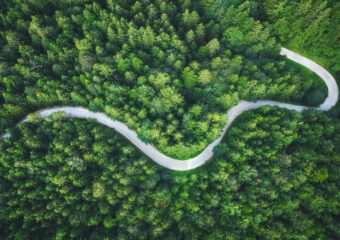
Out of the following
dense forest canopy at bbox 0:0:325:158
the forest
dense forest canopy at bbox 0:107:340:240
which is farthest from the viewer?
dense forest canopy at bbox 0:0:325:158

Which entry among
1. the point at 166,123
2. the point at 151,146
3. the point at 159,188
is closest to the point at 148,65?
the point at 166,123

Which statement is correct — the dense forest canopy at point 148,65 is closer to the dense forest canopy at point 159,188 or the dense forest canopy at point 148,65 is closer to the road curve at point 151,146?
the road curve at point 151,146

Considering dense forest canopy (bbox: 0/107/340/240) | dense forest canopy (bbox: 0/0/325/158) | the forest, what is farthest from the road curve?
dense forest canopy (bbox: 0/0/325/158)

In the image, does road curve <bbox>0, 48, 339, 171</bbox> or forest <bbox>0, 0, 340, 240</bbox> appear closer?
forest <bbox>0, 0, 340, 240</bbox>

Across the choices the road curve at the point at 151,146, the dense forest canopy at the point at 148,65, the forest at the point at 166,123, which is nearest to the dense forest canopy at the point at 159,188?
the forest at the point at 166,123

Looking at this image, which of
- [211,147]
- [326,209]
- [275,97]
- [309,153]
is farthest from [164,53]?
[326,209]

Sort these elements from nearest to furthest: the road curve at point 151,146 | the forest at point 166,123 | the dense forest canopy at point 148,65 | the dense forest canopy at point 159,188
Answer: the dense forest canopy at point 159,188 < the forest at point 166,123 < the dense forest canopy at point 148,65 < the road curve at point 151,146

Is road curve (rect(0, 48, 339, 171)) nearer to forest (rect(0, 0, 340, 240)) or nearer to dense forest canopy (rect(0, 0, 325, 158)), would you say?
forest (rect(0, 0, 340, 240))
